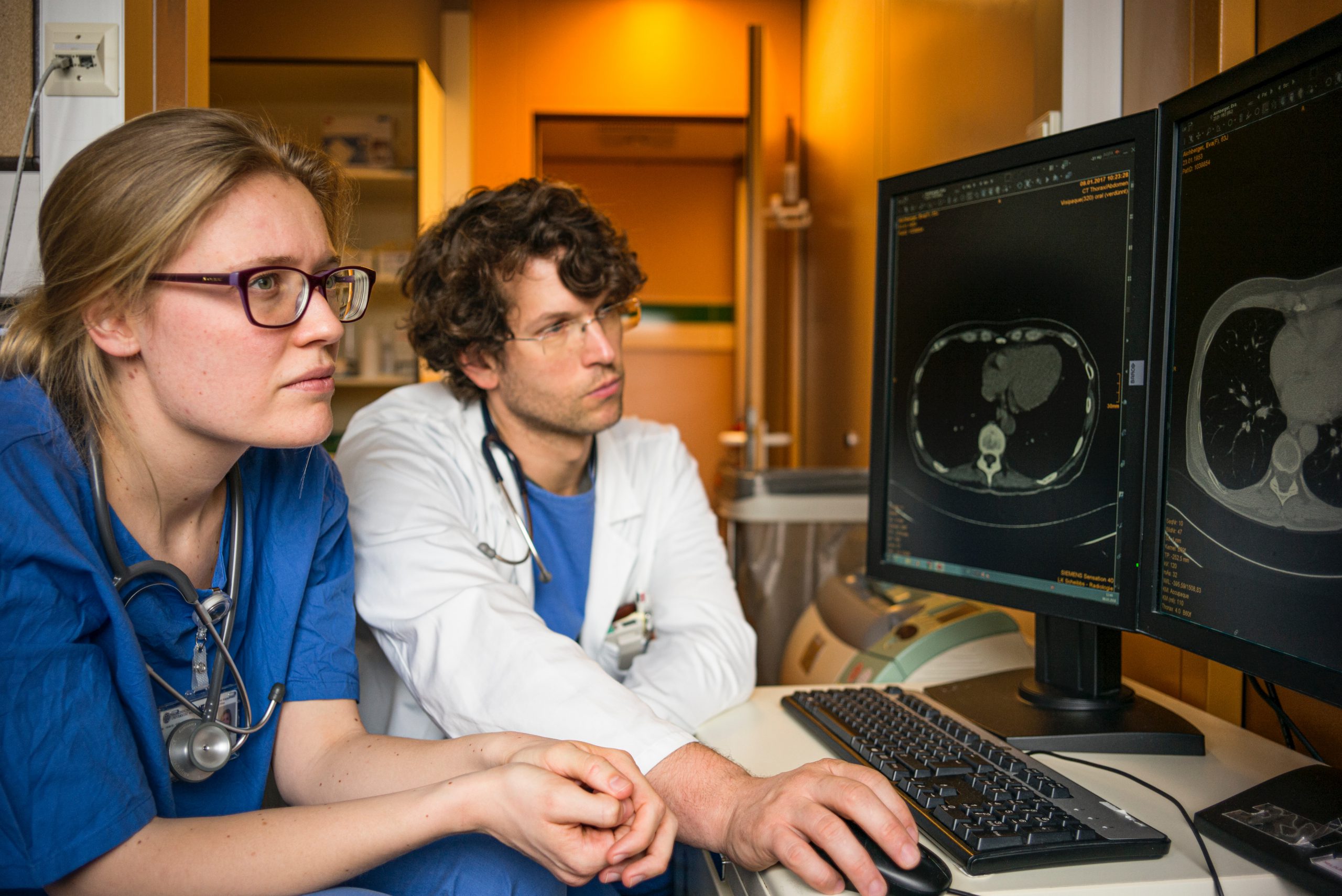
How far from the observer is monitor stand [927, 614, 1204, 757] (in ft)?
3.04

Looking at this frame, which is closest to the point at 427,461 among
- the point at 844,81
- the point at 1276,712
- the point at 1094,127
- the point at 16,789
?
the point at 16,789

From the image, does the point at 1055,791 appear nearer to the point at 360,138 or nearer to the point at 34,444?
the point at 34,444

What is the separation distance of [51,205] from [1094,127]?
999 millimetres

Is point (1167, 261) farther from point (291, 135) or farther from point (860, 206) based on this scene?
point (860, 206)

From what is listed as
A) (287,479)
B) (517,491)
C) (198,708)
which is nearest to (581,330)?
(517,491)

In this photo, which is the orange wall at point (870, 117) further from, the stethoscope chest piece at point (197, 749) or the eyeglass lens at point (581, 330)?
the stethoscope chest piece at point (197, 749)

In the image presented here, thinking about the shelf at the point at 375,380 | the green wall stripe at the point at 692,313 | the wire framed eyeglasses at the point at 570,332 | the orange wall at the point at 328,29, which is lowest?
the shelf at the point at 375,380

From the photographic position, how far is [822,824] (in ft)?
2.23

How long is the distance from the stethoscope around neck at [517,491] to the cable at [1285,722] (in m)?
0.87

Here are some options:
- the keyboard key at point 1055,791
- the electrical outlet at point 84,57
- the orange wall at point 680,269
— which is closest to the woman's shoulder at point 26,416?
the electrical outlet at point 84,57

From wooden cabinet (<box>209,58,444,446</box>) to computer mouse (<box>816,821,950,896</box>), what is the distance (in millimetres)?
2733

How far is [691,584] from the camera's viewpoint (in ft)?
4.63

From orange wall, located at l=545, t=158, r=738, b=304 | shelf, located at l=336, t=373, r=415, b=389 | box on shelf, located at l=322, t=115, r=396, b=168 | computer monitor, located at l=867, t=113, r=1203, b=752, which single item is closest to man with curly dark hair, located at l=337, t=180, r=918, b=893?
computer monitor, located at l=867, t=113, r=1203, b=752

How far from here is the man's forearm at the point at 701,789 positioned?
0.80m
